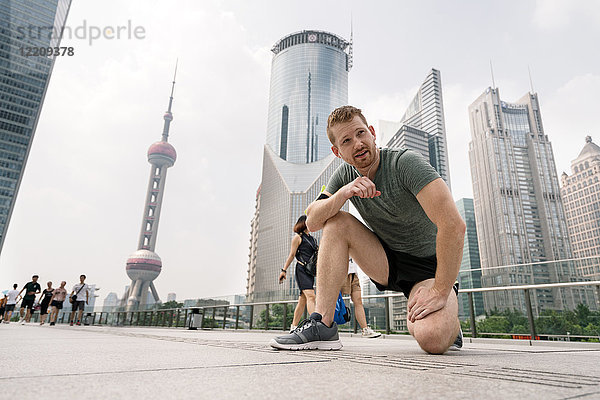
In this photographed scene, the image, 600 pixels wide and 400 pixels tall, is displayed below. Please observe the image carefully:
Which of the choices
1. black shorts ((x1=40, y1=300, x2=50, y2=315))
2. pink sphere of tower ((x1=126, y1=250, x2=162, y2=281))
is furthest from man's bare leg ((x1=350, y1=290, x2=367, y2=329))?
pink sphere of tower ((x1=126, y1=250, x2=162, y2=281))

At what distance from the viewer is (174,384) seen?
748mm

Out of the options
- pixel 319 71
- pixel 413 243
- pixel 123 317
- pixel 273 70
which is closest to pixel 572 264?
pixel 413 243

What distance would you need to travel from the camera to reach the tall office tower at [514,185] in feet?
303

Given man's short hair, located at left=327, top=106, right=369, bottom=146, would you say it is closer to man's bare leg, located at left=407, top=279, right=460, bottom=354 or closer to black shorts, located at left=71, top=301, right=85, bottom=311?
man's bare leg, located at left=407, top=279, right=460, bottom=354

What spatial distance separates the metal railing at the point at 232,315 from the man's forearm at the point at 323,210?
441 cm

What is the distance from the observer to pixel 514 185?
99.4 meters

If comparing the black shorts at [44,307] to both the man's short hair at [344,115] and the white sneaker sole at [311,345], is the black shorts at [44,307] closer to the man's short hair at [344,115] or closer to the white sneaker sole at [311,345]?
the white sneaker sole at [311,345]

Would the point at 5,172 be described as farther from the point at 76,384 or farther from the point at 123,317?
the point at 76,384

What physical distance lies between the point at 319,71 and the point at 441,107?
153 ft

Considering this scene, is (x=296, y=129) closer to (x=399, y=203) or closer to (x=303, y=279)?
(x=303, y=279)

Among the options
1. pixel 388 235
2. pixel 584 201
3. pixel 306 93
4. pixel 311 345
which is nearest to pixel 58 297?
pixel 311 345

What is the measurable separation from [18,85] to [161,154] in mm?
36214

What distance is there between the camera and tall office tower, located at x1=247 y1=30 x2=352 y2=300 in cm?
9012

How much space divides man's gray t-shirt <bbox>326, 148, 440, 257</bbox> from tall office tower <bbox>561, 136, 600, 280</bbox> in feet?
349
